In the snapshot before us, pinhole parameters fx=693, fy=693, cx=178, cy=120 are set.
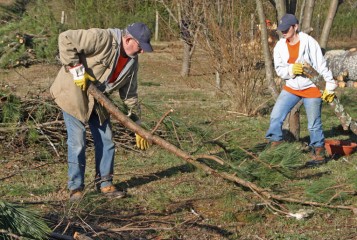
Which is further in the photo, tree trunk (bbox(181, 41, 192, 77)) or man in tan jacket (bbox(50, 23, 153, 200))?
tree trunk (bbox(181, 41, 192, 77))

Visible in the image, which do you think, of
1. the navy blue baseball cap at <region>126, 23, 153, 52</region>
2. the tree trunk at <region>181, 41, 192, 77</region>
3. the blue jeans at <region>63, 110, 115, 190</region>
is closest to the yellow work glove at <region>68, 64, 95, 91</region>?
the blue jeans at <region>63, 110, 115, 190</region>

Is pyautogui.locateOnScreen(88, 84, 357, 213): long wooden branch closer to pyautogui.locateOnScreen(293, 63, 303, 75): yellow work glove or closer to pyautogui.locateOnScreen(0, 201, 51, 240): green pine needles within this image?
pyautogui.locateOnScreen(0, 201, 51, 240): green pine needles

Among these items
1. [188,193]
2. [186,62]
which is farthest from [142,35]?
[186,62]

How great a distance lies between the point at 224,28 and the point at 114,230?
6.82 meters

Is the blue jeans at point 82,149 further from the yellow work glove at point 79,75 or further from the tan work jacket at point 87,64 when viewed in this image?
the yellow work glove at point 79,75

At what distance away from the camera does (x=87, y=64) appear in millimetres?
5848

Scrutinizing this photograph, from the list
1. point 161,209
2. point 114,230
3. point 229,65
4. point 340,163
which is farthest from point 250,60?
point 114,230

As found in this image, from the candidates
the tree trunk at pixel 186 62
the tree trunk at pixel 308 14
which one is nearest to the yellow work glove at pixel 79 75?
the tree trunk at pixel 308 14

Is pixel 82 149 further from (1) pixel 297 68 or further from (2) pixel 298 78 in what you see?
(2) pixel 298 78

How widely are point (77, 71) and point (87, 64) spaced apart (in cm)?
22

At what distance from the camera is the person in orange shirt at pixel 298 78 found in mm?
7430

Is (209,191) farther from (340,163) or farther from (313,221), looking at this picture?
(340,163)

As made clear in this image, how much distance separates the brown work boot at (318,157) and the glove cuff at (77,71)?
9.70ft

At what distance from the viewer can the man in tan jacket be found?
18.5 ft
